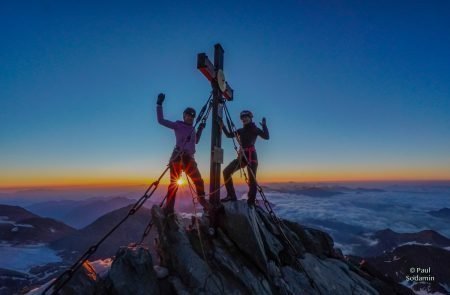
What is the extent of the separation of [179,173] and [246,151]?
3165mm

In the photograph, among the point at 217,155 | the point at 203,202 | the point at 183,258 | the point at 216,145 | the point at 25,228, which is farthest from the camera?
the point at 25,228

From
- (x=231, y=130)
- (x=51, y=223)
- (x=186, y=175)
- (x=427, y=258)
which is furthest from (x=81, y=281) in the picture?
(x=51, y=223)

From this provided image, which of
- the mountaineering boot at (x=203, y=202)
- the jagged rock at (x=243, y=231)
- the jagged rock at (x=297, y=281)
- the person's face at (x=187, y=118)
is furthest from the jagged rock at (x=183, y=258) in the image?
the person's face at (x=187, y=118)

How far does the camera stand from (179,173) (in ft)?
31.2

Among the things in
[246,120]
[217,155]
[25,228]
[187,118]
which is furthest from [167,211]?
[25,228]

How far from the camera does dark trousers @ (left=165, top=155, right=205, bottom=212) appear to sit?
9430 mm

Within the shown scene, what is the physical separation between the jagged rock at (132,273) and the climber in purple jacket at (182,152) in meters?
2.03

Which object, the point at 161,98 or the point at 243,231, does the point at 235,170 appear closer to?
the point at 243,231

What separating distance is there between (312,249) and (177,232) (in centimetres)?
762

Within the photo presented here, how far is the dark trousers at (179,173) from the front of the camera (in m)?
9.43

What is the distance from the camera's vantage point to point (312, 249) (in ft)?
44.8

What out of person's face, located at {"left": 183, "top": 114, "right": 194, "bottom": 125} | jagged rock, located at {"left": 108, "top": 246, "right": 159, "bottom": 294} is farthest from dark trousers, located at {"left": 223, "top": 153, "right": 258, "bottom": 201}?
jagged rock, located at {"left": 108, "top": 246, "right": 159, "bottom": 294}

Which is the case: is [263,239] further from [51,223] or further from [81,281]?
[51,223]

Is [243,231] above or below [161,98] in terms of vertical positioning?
below
